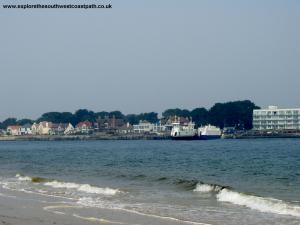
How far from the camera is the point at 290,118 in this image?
644 ft

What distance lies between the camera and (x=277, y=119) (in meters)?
197

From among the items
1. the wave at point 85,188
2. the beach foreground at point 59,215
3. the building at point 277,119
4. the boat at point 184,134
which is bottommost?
the wave at point 85,188

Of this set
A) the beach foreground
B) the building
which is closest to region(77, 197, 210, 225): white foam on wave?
the beach foreground

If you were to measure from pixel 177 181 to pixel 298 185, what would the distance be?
23.1 feet

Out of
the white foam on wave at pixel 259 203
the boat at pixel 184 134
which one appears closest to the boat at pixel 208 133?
the boat at pixel 184 134

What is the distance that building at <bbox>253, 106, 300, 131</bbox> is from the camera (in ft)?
643

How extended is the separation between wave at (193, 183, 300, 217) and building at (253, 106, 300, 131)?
6740 inches

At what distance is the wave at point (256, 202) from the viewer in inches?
812

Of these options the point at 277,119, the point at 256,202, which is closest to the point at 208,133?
the point at 277,119

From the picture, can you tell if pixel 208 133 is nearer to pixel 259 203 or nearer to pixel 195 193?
pixel 195 193

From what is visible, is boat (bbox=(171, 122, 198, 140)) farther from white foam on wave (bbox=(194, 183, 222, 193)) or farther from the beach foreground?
the beach foreground

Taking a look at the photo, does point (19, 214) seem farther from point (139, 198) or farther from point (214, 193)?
point (214, 193)

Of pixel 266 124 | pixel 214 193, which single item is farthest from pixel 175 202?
pixel 266 124

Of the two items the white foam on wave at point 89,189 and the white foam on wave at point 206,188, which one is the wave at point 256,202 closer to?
the white foam on wave at point 206,188
